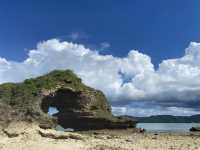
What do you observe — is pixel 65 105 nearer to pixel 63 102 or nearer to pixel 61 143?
pixel 63 102

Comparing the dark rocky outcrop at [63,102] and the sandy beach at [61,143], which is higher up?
the dark rocky outcrop at [63,102]

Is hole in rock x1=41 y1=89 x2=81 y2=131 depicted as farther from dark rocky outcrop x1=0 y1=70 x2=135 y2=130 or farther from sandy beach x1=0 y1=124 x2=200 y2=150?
sandy beach x1=0 y1=124 x2=200 y2=150

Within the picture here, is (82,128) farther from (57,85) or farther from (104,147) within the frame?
(104,147)

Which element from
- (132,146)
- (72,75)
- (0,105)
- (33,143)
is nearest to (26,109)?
(0,105)

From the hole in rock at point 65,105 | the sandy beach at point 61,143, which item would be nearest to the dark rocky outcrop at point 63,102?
the hole in rock at point 65,105

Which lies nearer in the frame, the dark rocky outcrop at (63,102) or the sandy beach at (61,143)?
the sandy beach at (61,143)

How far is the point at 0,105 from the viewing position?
4897 cm

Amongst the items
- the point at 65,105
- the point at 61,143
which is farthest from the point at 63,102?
the point at 61,143

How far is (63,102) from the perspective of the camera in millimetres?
60156

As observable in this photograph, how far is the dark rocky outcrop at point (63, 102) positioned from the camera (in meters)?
50.4

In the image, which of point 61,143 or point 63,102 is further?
point 63,102

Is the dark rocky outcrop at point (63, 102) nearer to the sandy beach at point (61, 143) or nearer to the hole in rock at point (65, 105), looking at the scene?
the hole in rock at point (65, 105)

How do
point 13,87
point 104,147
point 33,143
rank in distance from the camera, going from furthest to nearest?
point 13,87 → point 33,143 → point 104,147

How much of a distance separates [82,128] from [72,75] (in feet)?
24.5
